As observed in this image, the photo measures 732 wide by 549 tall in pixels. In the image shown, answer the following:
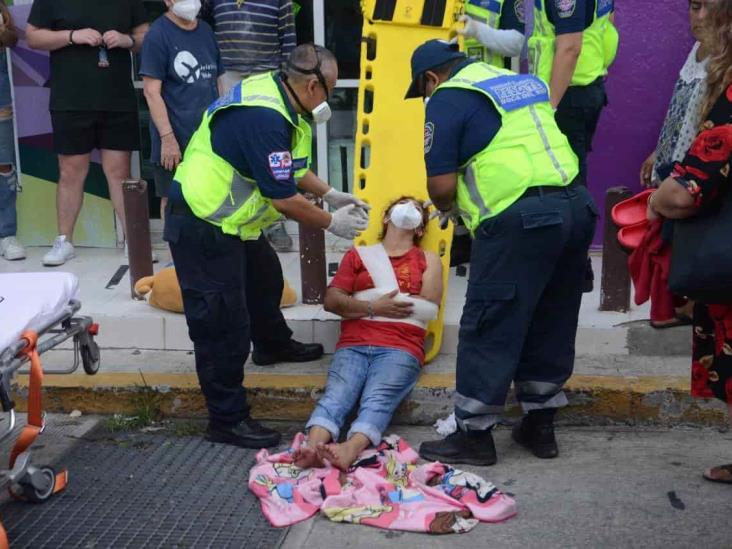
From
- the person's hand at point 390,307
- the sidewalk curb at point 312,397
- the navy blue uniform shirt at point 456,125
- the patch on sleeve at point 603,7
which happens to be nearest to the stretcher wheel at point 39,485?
the sidewalk curb at point 312,397

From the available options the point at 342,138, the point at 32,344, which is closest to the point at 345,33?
the point at 342,138

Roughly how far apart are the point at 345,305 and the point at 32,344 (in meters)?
1.57

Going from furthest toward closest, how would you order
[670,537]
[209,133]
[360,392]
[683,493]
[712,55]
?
1. [360,392]
2. [209,133]
3. [683,493]
4. [670,537]
5. [712,55]

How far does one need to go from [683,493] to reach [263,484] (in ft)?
5.17

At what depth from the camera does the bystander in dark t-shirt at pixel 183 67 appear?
598 centimetres

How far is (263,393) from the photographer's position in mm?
5035

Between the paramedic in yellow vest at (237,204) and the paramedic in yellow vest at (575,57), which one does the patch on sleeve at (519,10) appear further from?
the paramedic in yellow vest at (237,204)

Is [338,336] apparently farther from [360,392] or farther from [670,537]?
[670,537]

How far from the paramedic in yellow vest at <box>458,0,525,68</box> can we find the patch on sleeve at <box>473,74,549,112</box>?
3.96 feet

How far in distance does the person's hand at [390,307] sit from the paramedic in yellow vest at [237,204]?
1.13 feet

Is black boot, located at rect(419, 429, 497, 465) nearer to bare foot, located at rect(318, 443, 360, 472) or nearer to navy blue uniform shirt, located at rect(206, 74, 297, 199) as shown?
bare foot, located at rect(318, 443, 360, 472)

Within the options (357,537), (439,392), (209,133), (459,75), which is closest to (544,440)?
(439,392)

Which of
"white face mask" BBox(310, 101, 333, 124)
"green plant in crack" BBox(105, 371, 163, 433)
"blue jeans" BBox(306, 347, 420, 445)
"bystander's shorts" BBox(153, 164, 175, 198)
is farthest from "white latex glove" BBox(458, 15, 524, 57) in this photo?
"green plant in crack" BBox(105, 371, 163, 433)

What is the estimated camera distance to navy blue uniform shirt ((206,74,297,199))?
14.0 ft
